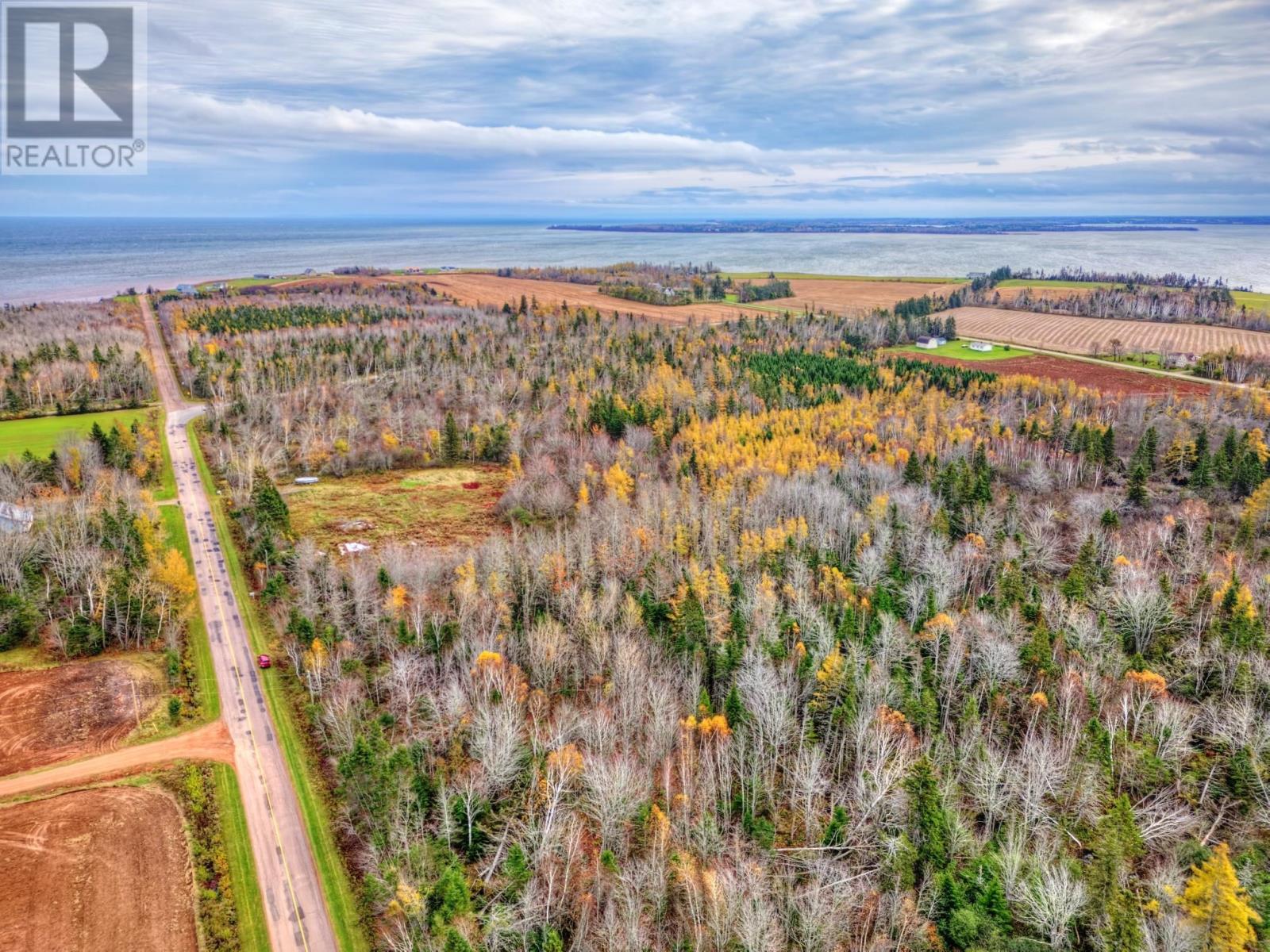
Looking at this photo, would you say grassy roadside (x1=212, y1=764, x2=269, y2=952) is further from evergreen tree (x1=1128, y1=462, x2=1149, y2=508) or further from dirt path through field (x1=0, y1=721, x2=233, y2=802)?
evergreen tree (x1=1128, y1=462, x2=1149, y2=508)

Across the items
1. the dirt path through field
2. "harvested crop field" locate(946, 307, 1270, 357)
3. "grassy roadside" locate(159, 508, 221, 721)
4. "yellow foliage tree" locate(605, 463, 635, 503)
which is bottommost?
the dirt path through field

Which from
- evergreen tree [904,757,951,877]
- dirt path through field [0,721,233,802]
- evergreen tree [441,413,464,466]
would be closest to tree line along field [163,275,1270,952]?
evergreen tree [904,757,951,877]

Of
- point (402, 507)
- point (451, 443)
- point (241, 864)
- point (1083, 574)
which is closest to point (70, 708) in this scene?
point (241, 864)

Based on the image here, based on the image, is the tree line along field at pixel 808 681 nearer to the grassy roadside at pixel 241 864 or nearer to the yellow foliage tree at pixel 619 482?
the yellow foliage tree at pixel 619 482

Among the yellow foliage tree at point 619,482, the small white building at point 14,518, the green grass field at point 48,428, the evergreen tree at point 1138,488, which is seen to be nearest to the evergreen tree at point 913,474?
the evergreen tree at point 1138,488

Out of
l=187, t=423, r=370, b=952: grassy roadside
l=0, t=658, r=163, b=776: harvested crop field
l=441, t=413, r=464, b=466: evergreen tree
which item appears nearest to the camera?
l=187, t=423, r=370, b=952: grassy roadside
